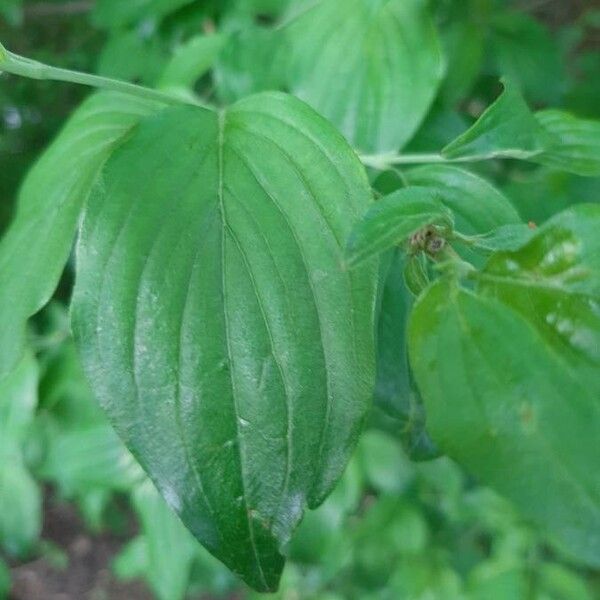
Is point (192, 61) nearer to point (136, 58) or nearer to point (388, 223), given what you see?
point (136, 58)

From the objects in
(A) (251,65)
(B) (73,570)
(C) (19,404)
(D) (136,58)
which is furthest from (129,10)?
(B) (73,570)

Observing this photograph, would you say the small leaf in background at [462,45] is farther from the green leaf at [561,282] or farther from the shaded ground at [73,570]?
the shaded ground at [73,570]

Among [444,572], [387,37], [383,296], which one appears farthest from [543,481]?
[444,572]

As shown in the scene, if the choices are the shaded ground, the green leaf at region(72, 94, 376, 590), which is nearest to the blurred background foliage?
the green leaf at region(72, 94, 376, 590)

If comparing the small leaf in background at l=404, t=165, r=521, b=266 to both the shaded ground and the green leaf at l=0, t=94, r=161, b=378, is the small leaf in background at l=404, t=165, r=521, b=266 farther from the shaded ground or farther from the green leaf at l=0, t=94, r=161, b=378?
the shaded ground

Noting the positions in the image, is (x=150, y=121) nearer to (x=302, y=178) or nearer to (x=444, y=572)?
(x=302, y=178)

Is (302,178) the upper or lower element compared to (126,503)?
upper

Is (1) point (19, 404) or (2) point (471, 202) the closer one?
(2) point (471, 202)
